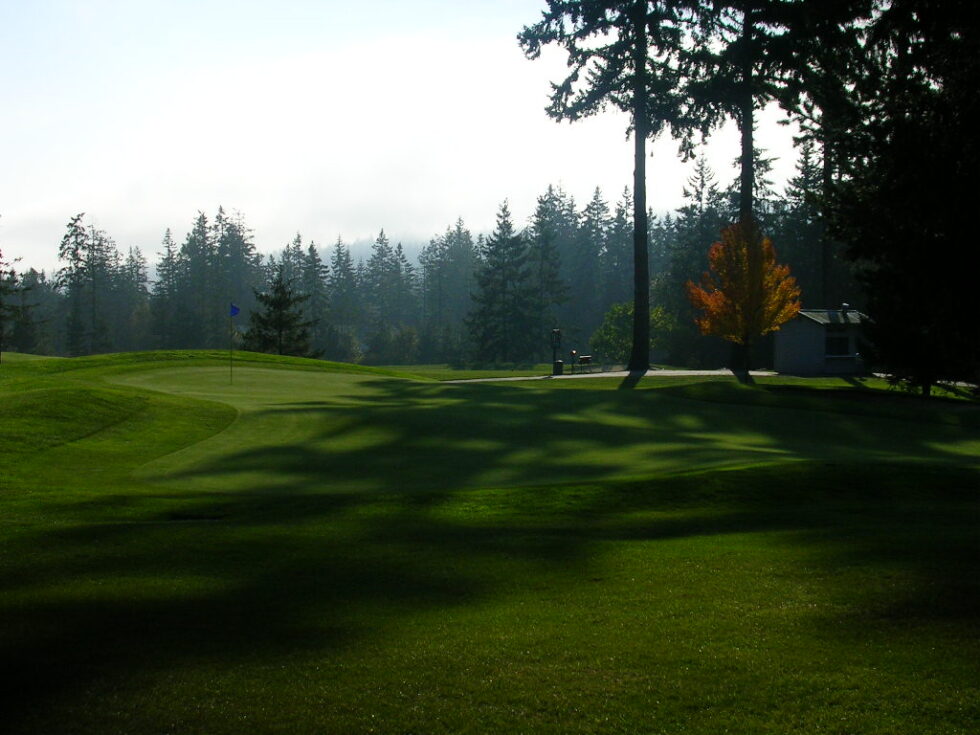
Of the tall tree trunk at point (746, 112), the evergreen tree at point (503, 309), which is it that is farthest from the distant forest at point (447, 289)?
the tall tree trunk at point (746, 112)

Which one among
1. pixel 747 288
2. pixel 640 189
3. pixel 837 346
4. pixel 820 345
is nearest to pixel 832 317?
pixel 837 346

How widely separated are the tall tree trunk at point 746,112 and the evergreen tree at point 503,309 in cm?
5605

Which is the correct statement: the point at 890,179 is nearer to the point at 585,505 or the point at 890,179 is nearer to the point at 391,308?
the point at 585,505

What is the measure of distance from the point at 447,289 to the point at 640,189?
12668 centimetres

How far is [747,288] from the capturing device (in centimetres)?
4472

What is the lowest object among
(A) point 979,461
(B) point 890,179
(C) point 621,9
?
(A) point 979,461

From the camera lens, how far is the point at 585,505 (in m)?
12.4

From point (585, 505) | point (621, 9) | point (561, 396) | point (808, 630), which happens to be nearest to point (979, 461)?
point (585, 505)

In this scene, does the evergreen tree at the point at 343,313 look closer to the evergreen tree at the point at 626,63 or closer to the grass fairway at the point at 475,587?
the evergreen tree at the point at 626,63

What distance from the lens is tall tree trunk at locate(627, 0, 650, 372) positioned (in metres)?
41.1

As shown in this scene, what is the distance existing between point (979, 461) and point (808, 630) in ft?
47.1

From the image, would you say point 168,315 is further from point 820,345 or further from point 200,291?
point 820,345

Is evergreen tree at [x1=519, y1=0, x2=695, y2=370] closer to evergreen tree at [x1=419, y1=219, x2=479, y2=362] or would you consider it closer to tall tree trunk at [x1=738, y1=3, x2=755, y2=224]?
tall tree trunk at [x1=738, y1=3, x2=755, y2=224]

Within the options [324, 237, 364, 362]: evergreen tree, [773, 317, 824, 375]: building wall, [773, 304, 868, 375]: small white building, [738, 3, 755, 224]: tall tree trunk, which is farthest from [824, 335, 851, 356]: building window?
[324, 237, 364, 362]: evergreen tree
